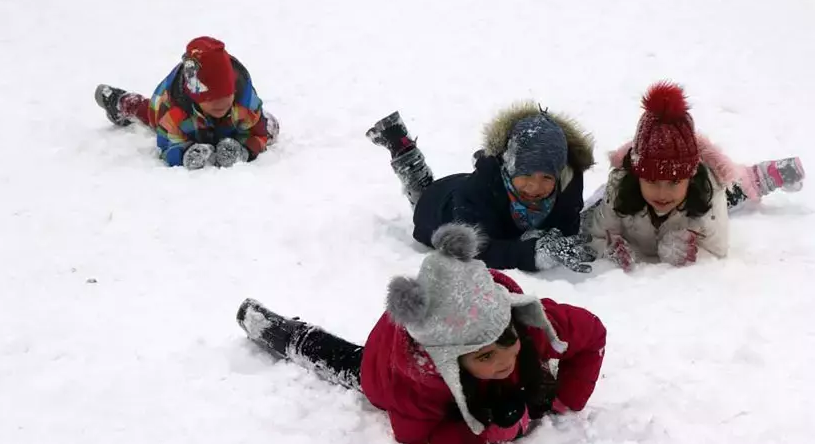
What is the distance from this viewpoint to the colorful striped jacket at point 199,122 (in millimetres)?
4914

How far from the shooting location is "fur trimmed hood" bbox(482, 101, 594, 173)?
140 inches

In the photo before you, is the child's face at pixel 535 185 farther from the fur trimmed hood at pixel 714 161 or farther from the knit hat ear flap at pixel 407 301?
the knit hat ear flap at pixel 407 301

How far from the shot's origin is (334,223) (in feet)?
13.6

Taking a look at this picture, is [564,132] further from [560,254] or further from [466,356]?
[466,356]

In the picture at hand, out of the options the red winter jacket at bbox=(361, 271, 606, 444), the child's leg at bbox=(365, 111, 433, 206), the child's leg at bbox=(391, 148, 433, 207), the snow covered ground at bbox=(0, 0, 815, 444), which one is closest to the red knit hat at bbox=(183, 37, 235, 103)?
the snow covered ground at bbox=(0, 0, 815, 444)

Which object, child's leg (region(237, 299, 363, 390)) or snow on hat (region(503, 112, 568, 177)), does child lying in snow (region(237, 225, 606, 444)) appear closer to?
child's leg (region(237, 299, 363, 390))

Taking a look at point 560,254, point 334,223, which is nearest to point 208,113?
point 334,223

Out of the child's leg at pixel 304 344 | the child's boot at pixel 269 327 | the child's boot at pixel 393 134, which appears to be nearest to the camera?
the child's leg at pixel 304 344

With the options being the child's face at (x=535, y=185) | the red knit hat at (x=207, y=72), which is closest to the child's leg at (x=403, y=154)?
the child's face at (x=535, y=185)

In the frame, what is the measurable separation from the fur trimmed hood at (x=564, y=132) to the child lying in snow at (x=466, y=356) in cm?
117

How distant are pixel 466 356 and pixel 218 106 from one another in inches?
119

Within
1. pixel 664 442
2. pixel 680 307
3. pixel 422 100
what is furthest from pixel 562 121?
pixel 422 100

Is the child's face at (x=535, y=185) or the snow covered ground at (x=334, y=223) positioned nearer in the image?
the snow covered ground at (x=334, y=223)

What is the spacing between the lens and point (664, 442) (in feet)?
8.25
